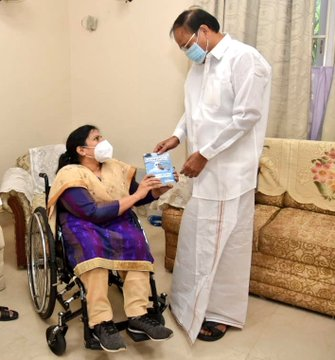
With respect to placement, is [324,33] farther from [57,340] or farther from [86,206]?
[57,340]

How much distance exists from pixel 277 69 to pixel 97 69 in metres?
1.62

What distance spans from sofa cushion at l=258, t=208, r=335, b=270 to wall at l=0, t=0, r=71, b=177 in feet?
7.01

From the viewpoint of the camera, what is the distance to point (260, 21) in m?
2.71

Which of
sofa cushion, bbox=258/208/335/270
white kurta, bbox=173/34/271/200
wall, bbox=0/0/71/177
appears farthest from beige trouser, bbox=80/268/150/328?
wall, bbox=0/0/71/177

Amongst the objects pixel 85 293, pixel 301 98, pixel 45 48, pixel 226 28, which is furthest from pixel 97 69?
pixel 85 293

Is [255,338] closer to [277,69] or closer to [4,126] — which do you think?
[277,69]

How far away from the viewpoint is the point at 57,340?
1.75 meters

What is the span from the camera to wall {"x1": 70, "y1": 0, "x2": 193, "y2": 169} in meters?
3.23

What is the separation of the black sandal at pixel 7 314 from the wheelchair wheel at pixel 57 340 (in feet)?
1.24

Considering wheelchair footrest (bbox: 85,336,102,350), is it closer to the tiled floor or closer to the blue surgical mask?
the tiled floor

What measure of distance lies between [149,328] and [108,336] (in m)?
0.17

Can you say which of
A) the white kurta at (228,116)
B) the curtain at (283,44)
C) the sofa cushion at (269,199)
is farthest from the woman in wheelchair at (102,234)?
the curtain at (283,44)

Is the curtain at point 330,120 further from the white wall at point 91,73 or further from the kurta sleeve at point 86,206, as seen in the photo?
the kurta sleeve at point 86,206

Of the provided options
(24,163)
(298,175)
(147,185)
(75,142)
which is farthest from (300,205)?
(24,163)
